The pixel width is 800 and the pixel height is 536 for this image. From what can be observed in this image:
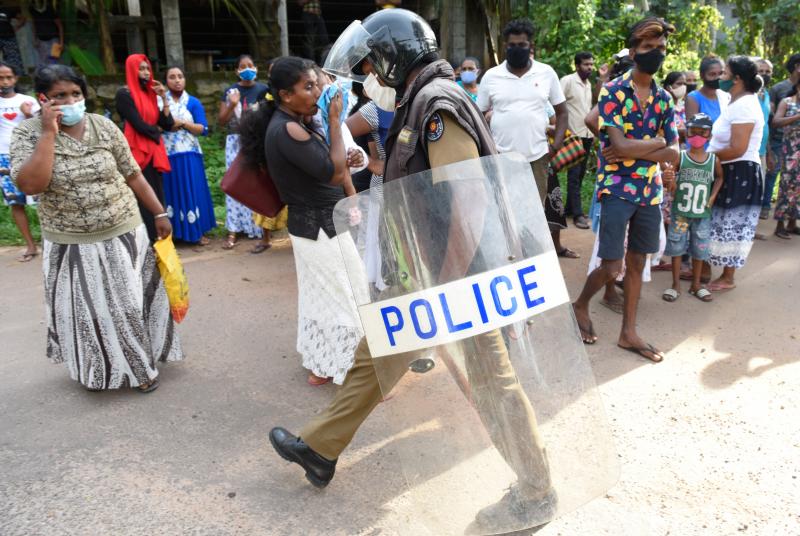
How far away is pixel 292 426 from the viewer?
3.29m

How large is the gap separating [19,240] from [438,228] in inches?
248

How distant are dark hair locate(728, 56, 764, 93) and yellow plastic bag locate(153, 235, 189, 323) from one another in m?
4.06

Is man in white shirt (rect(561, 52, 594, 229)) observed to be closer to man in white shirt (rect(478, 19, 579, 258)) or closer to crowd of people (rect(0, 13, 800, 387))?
crowd of people (rect(0, 13, 800, 387))

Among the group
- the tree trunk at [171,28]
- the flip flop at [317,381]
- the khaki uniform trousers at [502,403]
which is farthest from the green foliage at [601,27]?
A: the khaki uniform trousers at [502,403]

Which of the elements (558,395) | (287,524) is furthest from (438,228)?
(287,524)

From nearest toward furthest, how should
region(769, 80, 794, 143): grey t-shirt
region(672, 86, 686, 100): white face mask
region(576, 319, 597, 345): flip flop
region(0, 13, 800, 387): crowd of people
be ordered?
region(0, 13, 800, 387): crowd of people, region(576, 319, 597, 345): flip flop, region(672, 86, 686, 100): white face mask, region(769, 80, 794, 143): grey t-shirt

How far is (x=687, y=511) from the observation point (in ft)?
8.45

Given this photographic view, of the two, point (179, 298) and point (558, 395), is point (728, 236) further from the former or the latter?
point (179, 298)

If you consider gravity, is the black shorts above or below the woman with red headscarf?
below

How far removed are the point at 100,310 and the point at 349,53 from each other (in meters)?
2.06

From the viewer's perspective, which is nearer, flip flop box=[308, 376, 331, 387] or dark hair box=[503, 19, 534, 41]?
flip flop box=[308, 376, 331, 387]

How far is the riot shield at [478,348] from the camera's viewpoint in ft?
6.58

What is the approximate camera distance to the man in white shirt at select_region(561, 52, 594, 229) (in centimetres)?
694

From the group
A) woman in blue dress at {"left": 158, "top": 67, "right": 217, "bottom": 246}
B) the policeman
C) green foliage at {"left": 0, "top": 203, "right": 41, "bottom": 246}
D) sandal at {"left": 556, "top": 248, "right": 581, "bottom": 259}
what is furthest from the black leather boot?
green foliage at {"left": 0, "top": 203, "right": 41, "bottom": 246}
